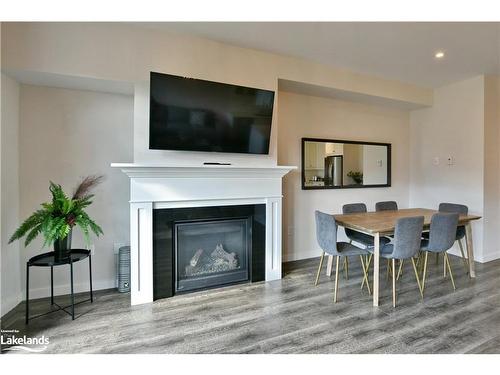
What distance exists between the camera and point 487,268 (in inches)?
142

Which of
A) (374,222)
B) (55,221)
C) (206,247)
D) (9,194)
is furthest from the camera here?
(206,247)

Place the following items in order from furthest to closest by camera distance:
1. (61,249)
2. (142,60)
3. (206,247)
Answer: (206,247)
(142,60)
(61,249)

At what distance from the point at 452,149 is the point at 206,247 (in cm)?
422

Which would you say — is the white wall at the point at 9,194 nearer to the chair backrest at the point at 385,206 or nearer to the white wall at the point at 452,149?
the chair backrest at the point at 385,206

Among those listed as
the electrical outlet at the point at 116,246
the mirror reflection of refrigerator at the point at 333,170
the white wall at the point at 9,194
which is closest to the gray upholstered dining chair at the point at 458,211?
the mirror reflection of refrigerator at the point at 333,170

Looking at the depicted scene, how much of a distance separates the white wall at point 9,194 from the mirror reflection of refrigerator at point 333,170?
3.86m

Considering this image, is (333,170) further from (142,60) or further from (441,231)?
(142,60)

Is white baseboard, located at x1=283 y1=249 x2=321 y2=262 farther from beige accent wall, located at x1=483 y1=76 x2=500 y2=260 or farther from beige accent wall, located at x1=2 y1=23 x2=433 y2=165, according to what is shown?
beige accent wall, located at x1=483 y1=76 x2=500 y2=260

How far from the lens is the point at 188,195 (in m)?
2.75

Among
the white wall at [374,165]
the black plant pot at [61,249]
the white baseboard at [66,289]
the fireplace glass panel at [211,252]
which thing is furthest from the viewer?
the white wall at [374,165]

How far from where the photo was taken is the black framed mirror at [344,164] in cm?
402

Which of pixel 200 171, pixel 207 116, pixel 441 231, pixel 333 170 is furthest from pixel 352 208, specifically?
pixel 207 116
